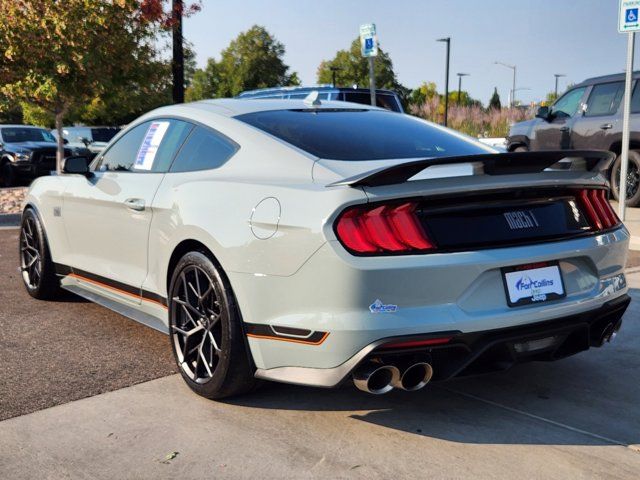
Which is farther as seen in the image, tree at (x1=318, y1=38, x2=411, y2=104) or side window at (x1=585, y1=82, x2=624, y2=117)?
tree at (x1=318, y1=38, x2=411, y2=104)

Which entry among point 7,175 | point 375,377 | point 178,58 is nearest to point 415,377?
point 375,377

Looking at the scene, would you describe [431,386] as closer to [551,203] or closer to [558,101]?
[551,203]

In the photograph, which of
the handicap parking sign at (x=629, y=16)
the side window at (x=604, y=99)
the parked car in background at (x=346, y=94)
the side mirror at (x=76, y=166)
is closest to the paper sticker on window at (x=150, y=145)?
the side mirror at (x=76, y=166)

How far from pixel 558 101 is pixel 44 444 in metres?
11.1

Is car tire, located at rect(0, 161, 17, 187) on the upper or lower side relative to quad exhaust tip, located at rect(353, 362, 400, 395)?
upper

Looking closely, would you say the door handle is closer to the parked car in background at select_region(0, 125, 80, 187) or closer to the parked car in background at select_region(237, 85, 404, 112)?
the parked car in background at select_region(237, 85, 404, 112)

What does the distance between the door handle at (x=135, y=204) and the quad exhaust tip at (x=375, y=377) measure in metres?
1.76

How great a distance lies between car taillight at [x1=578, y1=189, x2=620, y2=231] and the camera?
12.0ft

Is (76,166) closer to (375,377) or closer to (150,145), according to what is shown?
(150,145)

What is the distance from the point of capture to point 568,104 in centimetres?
1245

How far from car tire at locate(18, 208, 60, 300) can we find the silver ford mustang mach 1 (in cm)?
158

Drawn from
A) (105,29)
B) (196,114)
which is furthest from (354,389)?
(105,29)

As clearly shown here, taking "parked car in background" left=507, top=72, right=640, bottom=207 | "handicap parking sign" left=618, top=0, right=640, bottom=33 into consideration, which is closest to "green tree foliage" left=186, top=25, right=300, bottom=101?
"parked car in background" left=507, top=72, right=640, bottom=207

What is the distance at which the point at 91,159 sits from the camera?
5.64m
